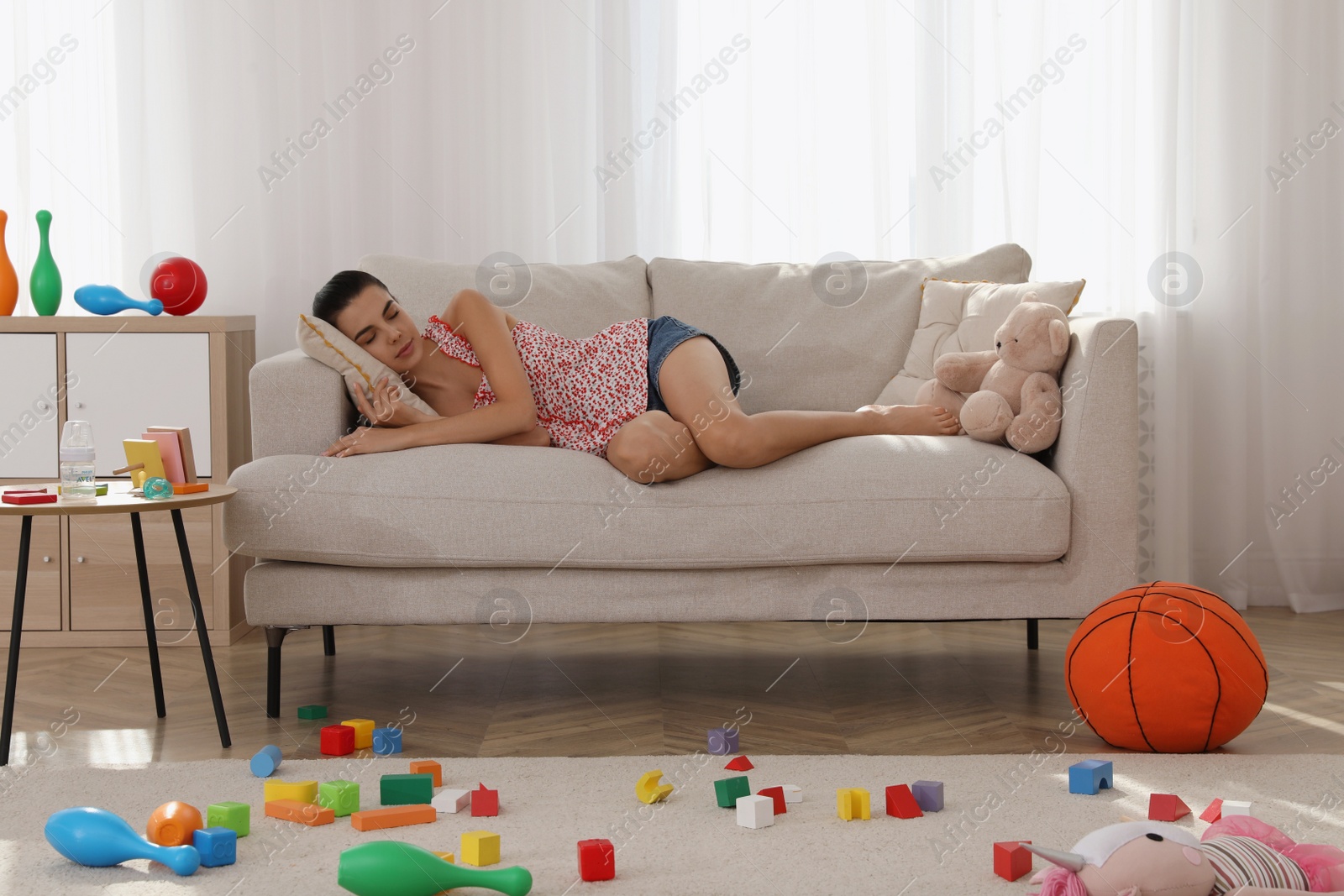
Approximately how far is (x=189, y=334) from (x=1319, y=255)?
310 cm

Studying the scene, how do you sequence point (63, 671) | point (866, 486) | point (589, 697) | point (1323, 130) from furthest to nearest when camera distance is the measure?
point (1323, 130) → point (63, 671) → point (589, 697) → point (866, 486)

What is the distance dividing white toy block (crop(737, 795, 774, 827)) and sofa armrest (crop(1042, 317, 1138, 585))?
0.92 m

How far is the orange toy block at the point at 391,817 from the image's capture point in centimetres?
155

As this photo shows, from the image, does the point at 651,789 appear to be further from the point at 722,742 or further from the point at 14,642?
the point at 14,642

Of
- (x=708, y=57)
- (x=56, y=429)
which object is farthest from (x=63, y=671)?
(x=708, y=57)

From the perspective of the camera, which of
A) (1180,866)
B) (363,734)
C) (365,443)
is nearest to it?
(1180,866)

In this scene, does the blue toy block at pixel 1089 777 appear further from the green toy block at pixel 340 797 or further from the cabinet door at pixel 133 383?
the cabinet door at pixel 133 383

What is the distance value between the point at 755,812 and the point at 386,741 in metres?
0.69

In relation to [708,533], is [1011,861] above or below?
below

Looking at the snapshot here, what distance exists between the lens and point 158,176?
11.0 feet

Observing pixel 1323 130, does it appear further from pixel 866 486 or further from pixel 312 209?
pixel 312 209

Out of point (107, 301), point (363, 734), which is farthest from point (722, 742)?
point (107, 301)

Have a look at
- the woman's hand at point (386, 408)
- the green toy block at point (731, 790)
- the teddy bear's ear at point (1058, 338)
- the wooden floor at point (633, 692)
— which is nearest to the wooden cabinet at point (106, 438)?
Answer: the wooden floor at point (633, 692)

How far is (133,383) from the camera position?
2.88m
